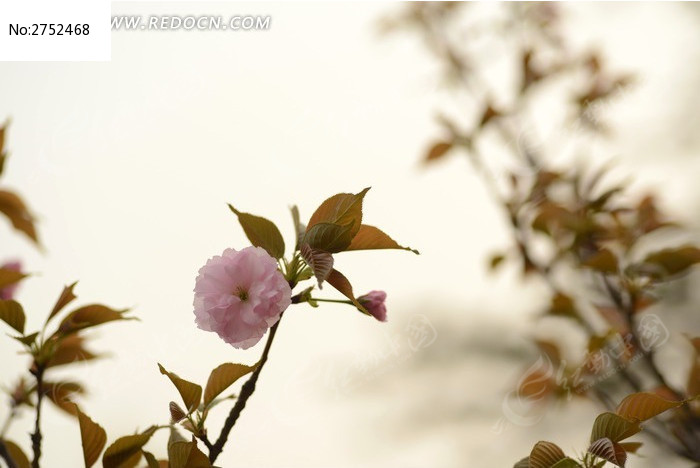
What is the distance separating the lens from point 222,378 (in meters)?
0.43

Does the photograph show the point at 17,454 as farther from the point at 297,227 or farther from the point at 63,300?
the point at 297,227

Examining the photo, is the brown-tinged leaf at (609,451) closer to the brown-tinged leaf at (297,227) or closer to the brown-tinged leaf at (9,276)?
the brown-tinged leaf at (297,227)

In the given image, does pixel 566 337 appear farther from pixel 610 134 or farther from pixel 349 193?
pixel 349 193

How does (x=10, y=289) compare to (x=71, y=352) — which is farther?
(x=10, y=289)

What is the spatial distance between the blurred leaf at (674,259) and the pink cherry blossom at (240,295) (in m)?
0.59

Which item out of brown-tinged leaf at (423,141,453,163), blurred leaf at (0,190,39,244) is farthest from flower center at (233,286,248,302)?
brown-tinged leaf at (423,141,453,163)

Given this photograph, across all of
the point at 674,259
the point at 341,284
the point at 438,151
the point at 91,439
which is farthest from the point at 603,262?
the point at 91,439

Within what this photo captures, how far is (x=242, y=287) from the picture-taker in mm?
418

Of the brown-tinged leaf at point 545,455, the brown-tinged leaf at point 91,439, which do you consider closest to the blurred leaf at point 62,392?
the brown-tinged leaf at point 91,439

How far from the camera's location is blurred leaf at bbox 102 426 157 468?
17.3 inches

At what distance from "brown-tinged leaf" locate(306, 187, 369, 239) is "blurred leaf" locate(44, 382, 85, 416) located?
1.09ft

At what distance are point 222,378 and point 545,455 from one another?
0.21 metres

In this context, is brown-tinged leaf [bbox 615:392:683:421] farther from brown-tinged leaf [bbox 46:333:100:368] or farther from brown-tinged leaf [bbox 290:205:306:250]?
brown-tinged leaf [bbox 46:333:100:368]

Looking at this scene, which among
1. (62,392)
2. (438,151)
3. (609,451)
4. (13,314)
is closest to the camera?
(609,451)
